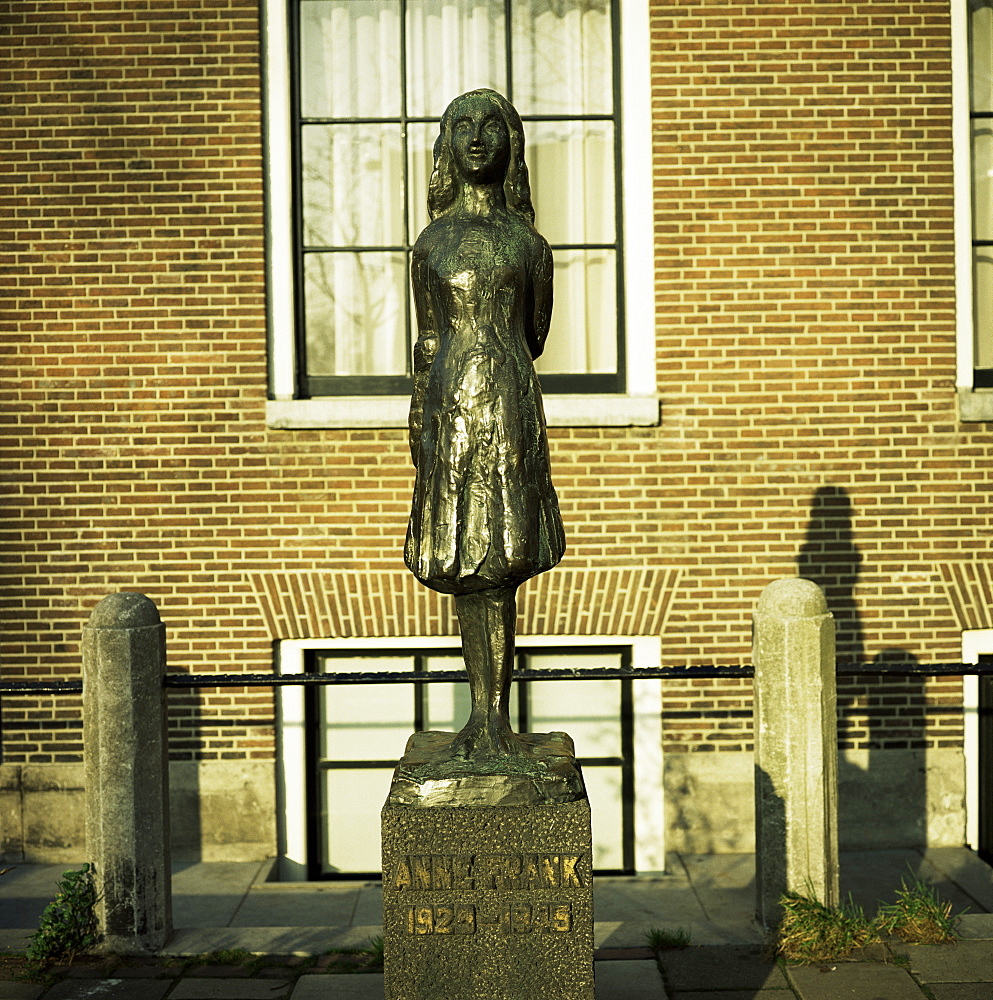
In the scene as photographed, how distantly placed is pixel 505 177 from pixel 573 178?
12.8 feet

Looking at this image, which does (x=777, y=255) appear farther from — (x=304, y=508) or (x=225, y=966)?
(x=225, y=966)

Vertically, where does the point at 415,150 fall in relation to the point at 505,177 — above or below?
above

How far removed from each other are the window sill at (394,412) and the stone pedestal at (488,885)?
367cm

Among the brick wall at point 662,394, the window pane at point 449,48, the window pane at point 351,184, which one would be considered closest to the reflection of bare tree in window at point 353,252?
the window pane at point 351,184

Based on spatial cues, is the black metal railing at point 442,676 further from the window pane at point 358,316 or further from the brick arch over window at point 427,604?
the window pane at point 358,316

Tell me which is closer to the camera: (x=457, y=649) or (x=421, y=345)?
(x=421, y=345)

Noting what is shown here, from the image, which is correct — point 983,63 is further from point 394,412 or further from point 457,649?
point 457,649

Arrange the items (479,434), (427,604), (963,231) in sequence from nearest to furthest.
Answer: (479,434)
(427,604)
(963,231)

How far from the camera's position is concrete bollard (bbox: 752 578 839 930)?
5.42m

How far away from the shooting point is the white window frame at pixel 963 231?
7512mm

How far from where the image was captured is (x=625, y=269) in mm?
7652

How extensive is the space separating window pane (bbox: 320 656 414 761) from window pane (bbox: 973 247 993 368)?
163 inches

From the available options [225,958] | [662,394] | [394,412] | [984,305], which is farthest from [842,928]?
[984,305]

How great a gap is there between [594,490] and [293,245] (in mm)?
2384
